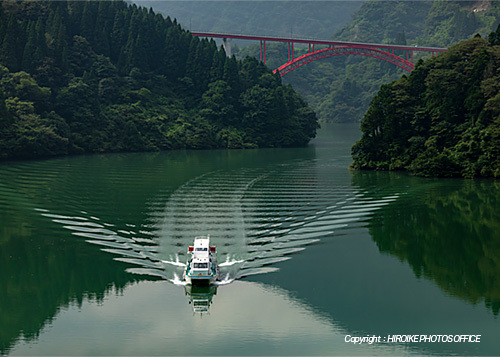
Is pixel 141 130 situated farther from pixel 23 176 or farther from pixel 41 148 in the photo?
pixel 23 176

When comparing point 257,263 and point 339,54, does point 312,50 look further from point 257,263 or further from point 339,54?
point 257,263

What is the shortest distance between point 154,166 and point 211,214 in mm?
27795

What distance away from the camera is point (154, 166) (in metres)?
63.8

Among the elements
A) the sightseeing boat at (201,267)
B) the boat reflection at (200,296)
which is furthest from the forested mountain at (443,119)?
the boat reflection at (200,296)

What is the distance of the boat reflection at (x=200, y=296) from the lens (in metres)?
23.6

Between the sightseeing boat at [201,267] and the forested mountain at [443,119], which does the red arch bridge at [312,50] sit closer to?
the forested mountain at [443,119]

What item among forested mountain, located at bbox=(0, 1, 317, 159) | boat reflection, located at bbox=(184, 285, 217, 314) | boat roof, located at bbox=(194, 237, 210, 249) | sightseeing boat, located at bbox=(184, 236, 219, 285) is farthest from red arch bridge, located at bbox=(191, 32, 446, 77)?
boat reflection, located at bbox=(184, 285, 217, 314)

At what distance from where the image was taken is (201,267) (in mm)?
25641

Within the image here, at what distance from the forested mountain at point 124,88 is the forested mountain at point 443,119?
35040mm

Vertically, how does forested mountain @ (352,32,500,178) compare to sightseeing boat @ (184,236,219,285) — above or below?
above

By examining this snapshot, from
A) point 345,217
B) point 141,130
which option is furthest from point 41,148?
point 345,217

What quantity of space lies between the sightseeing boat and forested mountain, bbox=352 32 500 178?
106ft

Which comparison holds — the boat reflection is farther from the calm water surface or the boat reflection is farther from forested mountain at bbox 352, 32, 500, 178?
forested mountain at bbox 352, 32, 500, 178

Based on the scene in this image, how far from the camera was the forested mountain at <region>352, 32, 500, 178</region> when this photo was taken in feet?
175
